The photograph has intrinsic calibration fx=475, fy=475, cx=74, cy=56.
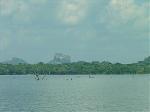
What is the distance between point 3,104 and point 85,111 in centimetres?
1504

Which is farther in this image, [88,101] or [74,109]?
[88,101]

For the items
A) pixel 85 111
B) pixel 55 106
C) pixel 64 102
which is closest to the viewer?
pixel 85 111

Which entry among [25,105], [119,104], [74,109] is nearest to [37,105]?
[25,105]

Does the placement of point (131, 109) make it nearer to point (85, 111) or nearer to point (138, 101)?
point (85, 111)

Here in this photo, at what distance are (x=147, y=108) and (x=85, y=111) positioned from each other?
29.0ft

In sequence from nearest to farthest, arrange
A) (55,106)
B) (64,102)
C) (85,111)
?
(85,111)
(55,106)
(64,102)

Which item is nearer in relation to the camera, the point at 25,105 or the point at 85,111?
the point at 85,111

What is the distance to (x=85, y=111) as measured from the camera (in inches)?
2285

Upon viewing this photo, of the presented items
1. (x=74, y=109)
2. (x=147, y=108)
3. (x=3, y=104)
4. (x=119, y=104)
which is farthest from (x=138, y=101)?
(x=3, y=104)

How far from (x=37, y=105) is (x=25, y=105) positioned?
172 centimetres

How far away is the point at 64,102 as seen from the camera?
230ft

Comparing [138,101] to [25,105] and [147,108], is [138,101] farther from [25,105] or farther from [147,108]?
[25,105]

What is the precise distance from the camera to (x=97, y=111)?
191 feet

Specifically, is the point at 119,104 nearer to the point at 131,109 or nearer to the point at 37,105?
the point at 131,109
